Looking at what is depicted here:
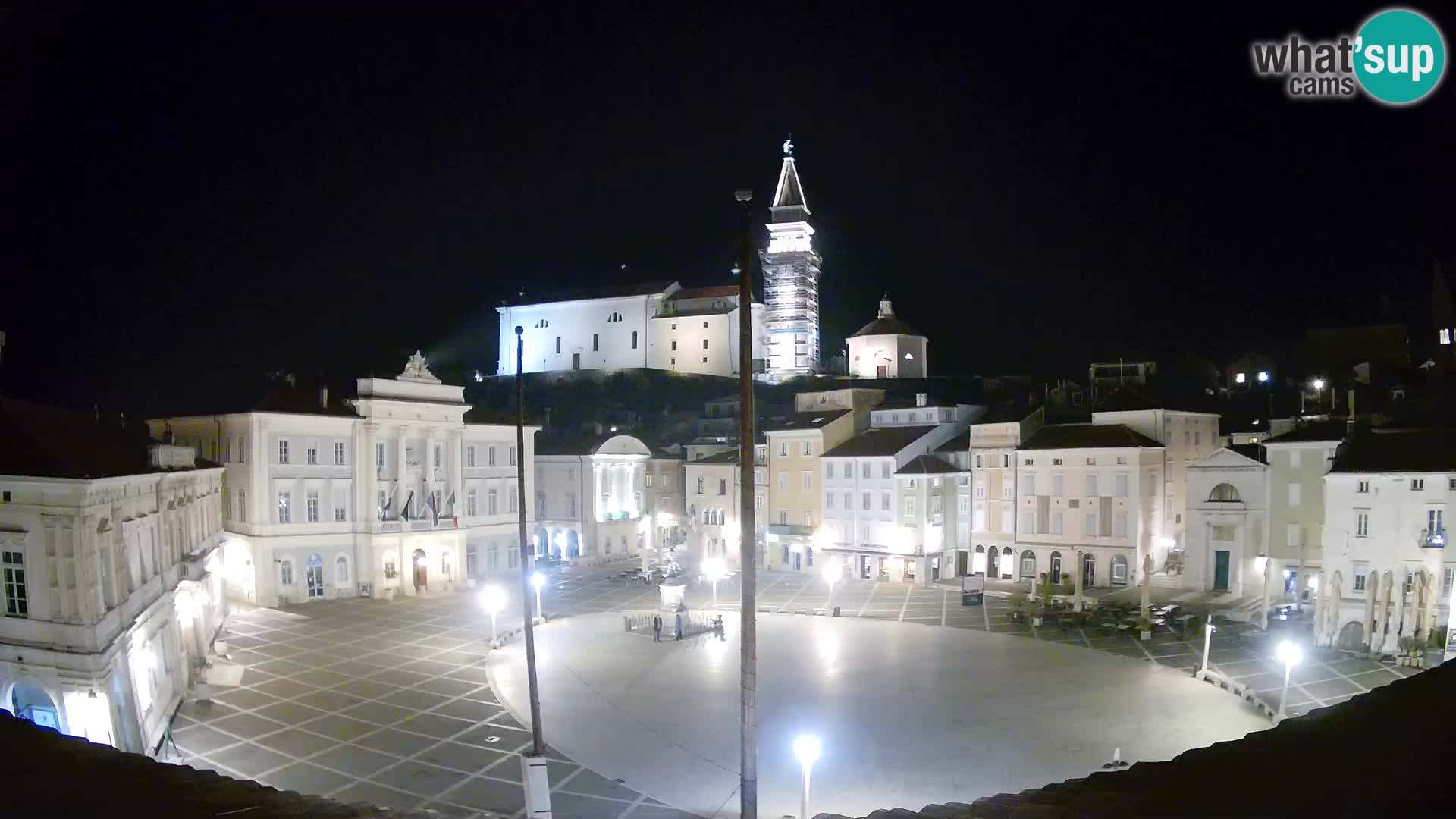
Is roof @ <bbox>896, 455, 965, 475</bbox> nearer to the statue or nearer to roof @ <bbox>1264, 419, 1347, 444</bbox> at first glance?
roof @ <bbox>1264, 419, 1347, 444</bbox>

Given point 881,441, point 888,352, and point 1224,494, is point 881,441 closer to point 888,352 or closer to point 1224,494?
point 1224,494

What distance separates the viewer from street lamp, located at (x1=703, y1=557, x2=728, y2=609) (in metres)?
44.2

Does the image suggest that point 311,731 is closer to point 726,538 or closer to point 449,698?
point 449,698

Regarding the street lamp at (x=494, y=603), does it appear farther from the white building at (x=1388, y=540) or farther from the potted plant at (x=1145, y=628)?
the white building at (x=1388, y=540)

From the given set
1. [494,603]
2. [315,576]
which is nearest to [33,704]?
[494,603]

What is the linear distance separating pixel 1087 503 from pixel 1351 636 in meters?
16.5

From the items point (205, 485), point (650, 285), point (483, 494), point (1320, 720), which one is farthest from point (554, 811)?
point (650, 285)

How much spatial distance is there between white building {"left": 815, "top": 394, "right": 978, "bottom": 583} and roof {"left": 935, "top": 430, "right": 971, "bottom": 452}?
1.50 ft

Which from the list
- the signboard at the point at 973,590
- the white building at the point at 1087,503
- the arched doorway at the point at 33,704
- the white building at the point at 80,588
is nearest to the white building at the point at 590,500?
the signboard at the point at 973,590

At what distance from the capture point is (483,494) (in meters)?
53.9

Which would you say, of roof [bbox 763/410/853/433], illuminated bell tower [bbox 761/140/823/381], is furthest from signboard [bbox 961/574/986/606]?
illuminated bell tower [bbox 761/140/823/381]

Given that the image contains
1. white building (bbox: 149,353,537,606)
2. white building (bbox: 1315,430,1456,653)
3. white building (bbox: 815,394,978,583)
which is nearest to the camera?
white building (bbox: 1315,430,1456,653)

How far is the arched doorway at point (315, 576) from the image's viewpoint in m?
45.0

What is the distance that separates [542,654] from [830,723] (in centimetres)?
1302
